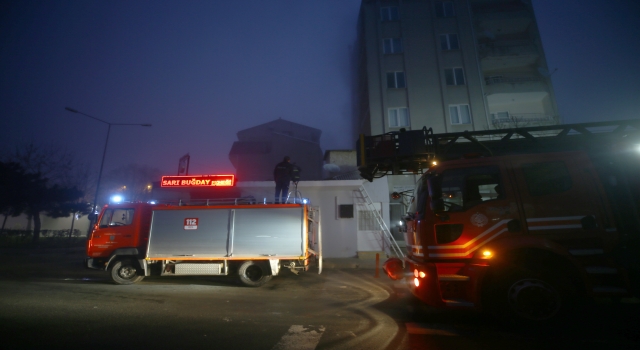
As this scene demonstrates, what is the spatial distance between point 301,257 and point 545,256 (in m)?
5.56

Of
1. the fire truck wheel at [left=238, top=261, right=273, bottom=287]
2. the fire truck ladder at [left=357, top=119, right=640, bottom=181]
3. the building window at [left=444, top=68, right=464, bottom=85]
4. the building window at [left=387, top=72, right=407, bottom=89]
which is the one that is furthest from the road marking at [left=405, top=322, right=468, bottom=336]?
the building window at [left=444, top=68, right=464, bottom=85]

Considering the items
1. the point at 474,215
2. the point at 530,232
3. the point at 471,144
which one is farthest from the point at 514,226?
the point at 471,144

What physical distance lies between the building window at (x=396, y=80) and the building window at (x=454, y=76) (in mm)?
3005

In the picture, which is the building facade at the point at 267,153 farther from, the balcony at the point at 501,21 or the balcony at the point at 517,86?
the balcony at the point at 501,21

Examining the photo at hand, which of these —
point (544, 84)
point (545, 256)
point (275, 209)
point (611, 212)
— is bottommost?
point (545, 256)

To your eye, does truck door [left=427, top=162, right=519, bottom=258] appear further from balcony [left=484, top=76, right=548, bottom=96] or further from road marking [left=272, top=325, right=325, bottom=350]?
balcony [left=484, top=76, right=548, bottom=96]

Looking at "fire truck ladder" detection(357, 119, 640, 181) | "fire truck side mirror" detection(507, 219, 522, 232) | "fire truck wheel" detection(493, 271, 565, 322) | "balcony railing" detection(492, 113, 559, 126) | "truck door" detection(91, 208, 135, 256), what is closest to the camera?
"fire truck wheel" detection(493, 271, 565, 322)

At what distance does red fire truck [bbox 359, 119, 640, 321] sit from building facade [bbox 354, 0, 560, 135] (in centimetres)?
1438

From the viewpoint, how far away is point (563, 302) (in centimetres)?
405

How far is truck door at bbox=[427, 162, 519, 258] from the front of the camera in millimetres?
4375

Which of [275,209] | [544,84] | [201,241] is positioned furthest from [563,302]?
[544,84]

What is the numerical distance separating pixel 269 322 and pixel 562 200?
5111 mm

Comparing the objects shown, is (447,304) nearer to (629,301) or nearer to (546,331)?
(546,331)

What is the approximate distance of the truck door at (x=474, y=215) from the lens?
4.38 meters
